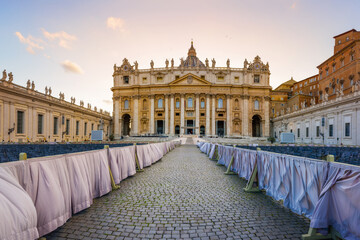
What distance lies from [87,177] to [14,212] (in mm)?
2484

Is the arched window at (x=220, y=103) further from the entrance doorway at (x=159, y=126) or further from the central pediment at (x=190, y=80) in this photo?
the entrance doorway at (x=159, y=126)

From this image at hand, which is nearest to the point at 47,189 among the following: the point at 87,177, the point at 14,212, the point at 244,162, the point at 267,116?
the point at 14,212

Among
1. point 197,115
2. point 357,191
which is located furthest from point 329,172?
point 197,115

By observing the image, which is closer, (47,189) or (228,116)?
(47,189)

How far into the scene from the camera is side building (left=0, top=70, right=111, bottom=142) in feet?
79.2

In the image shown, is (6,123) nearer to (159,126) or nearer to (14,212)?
(14,212)

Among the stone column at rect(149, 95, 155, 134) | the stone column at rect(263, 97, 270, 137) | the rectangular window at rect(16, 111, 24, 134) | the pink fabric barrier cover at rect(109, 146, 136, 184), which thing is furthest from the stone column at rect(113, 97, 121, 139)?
the pink fabric barrier cover at rect(109, 146, 136, 184)

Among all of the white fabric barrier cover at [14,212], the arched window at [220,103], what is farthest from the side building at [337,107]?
the white fabric barrier cover at [14,212]

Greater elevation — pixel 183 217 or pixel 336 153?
pixel 336 153

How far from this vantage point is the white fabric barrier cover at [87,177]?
4.47m

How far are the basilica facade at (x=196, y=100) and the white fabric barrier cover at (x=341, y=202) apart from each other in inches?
2151

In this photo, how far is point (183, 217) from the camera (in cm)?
448

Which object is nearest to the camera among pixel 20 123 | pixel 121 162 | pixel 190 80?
pixel 121 162

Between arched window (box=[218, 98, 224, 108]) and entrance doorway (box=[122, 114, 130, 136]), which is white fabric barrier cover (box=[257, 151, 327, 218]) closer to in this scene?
arched window (box=[218, 98, 224, 108])
